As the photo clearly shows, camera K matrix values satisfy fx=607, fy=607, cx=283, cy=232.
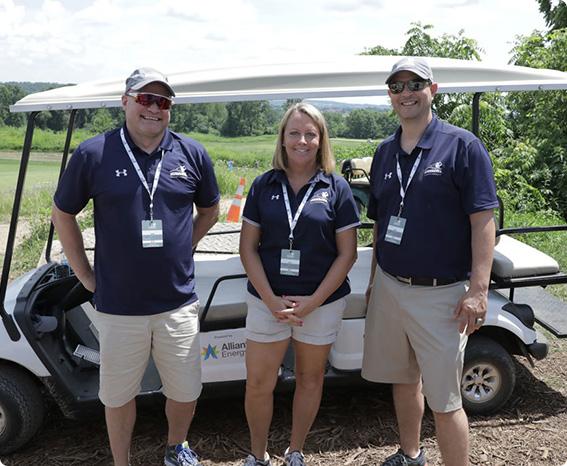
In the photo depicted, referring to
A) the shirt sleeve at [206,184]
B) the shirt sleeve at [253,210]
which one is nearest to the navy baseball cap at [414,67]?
the shirt sleeve at [253,210]

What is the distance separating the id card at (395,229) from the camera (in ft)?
8.25

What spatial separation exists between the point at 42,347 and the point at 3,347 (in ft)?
0.60

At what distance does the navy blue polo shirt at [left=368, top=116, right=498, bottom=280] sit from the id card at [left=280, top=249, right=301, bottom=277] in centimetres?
38

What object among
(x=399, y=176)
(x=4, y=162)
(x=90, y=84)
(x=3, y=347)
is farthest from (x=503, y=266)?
(x=4, y=162)

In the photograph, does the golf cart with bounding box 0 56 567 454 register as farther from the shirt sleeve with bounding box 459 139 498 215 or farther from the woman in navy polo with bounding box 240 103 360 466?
the shirt sleeve with bounding box 459 139 498 215

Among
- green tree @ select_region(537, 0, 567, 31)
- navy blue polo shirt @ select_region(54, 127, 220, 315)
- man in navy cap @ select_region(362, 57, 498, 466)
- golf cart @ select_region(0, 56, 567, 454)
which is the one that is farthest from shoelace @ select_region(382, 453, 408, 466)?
green tree @ select_region(537, 0, 567, 31)

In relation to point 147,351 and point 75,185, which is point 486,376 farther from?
point 75,185

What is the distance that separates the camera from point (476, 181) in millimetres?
2355

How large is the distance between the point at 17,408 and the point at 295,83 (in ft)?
7.07

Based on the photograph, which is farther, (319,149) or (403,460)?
(403,460)

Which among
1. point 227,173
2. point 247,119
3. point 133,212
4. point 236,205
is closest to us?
point 133,212

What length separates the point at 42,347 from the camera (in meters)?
3.02

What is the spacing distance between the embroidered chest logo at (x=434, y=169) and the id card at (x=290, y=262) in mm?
627

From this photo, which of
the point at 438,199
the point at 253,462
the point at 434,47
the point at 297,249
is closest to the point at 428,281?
the point at 438,199
